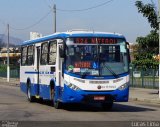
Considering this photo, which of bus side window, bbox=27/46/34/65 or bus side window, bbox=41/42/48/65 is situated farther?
bus side window, bbox=27/46/34/65

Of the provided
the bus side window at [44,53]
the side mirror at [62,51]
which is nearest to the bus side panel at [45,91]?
the bus side window at [44,53]

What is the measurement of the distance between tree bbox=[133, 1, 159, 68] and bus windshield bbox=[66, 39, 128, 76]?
489 inches

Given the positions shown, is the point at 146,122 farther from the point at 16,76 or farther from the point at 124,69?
the point at 16,76

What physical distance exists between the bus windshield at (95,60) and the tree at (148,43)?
12.4 metres

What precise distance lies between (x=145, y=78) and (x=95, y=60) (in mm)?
22940

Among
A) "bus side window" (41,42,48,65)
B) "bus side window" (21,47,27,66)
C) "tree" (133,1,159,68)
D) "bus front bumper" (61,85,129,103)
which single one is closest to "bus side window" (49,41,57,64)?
"bus side window" (41,42,48,65)

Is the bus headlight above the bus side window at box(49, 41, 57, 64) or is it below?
below

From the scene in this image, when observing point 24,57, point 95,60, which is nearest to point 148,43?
point 24,57

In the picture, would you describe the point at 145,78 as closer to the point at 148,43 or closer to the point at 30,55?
the point at 148,43

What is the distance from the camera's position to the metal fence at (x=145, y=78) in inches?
1555

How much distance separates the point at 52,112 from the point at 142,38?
46.6ft

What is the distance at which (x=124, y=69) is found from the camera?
19.3 meters

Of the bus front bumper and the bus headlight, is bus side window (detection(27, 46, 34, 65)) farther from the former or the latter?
the bus headlight

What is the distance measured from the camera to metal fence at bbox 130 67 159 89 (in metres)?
39.5
